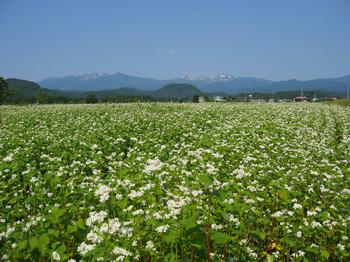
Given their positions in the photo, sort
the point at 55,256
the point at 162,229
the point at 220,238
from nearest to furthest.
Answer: the point at 220,238
the point at 55,256
the point at 162,229

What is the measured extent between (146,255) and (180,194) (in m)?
1.82

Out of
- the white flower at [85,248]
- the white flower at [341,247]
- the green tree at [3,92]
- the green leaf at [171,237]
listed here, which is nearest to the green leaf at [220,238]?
the green leaf at [171,237]

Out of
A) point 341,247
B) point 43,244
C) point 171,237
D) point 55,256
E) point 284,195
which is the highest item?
point 43,244

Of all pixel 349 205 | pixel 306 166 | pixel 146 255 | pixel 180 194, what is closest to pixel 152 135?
pixel 306 166

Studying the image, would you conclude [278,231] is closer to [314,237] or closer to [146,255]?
[314,237]

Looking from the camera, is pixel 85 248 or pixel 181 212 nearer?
pixel 85 248

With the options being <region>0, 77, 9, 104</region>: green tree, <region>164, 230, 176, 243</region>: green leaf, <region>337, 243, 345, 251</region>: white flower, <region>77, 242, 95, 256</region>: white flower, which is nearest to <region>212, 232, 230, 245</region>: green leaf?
<region>164, 230, 176, 243</region>: green leaf

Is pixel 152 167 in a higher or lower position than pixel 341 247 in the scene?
higher

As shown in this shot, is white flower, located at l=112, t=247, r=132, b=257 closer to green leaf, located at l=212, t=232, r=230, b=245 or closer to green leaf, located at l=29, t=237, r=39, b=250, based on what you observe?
green leaf, located at l=29, t=237, r=39, b=250

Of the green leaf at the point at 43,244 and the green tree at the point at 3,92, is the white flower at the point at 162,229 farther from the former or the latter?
the green tree at the point at 3,92

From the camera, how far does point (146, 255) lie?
4.11 meters

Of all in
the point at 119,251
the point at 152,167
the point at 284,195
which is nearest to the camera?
the point at 119,251

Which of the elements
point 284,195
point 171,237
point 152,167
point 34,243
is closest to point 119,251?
point 171,237

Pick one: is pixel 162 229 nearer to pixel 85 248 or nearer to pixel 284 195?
pixel 85 248
